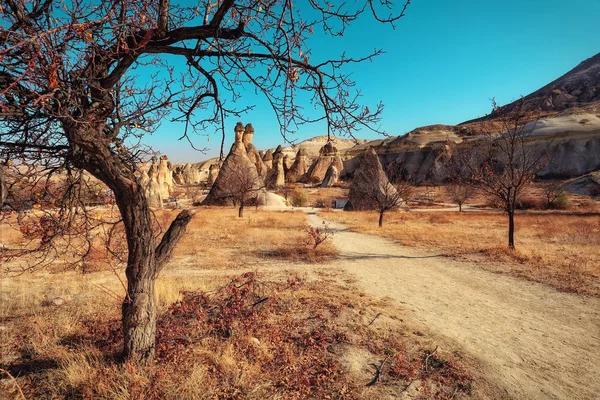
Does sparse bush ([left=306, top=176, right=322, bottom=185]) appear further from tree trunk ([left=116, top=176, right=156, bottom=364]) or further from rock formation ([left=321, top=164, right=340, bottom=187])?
tree trunk ([left=116, top=176, right=156, bottom=364])

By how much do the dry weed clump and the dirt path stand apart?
1.66 ft

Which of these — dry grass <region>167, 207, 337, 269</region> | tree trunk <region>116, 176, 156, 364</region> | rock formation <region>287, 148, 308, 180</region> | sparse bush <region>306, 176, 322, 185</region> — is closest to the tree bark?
tree trunk <region>116, 176, 156, 364</region>

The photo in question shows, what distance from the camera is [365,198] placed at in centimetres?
2105

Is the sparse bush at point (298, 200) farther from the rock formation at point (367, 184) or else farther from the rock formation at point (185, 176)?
the rock formation at point (185, 176)

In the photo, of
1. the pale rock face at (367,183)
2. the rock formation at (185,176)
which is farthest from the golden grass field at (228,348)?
the rock formation at (185,176)

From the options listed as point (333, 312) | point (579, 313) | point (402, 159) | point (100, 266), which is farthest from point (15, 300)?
point (402, 159)

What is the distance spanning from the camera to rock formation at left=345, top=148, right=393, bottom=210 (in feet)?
65.0

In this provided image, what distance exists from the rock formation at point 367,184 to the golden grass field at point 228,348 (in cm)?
1503

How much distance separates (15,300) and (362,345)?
16.1 feet

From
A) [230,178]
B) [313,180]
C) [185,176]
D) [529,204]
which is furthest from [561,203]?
[185,176]

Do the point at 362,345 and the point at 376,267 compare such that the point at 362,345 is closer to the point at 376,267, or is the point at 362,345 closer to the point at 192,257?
the point at 376,267

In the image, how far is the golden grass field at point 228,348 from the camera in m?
2.47

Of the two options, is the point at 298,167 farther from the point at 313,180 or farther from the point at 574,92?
the point at 574,92

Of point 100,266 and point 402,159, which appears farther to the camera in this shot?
point 402,159
